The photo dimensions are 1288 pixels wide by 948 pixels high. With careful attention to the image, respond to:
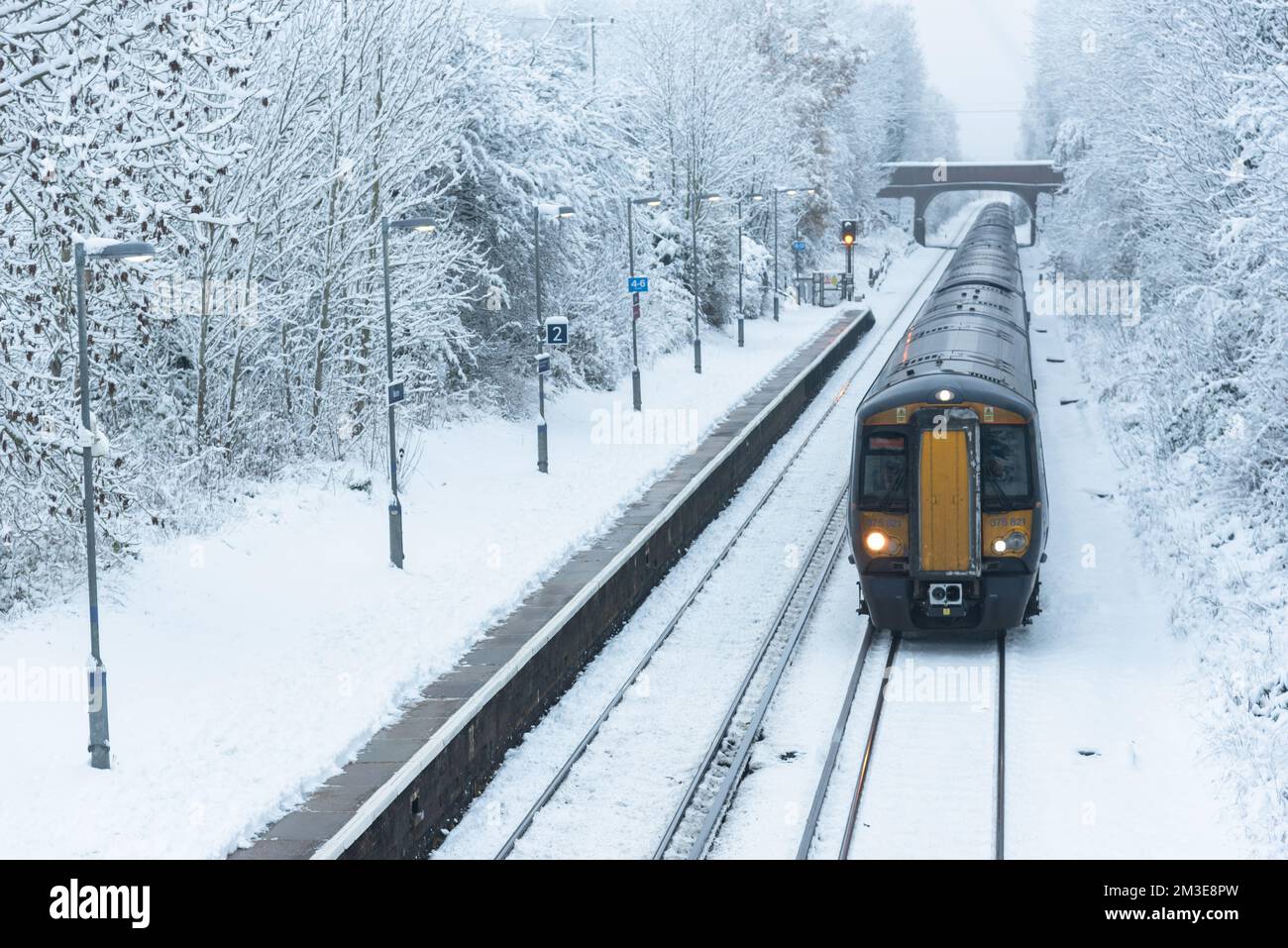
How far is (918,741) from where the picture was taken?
15352 mm

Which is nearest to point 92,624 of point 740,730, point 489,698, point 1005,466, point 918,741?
point 489,698

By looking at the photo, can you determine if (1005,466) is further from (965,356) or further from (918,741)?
(918,741)

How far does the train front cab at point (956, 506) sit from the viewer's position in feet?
55.7

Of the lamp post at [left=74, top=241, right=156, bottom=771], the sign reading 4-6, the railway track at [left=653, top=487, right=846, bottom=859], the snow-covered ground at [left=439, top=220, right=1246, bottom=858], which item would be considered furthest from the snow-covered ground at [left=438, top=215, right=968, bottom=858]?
the sign reading 4-6

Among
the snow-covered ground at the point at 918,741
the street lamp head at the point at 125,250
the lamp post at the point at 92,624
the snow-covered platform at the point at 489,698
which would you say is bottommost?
the snow-covered ground at the point at 918,741

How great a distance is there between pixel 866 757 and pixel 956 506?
358 cm

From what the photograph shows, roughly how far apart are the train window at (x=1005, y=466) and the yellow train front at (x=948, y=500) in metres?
0.01

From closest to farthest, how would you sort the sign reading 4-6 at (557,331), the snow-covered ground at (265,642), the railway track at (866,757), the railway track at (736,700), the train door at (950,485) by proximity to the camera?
1. the snow-covered ground at (265,642)
2. the railway track at (866,757)
3. the railway track at (736,700)
4. the train door at (950,485)
5. the sign reading 4-6 at (557,331)

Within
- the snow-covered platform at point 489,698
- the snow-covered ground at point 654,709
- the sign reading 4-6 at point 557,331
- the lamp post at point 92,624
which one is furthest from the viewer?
the sign reading 4-6 at point 557,331

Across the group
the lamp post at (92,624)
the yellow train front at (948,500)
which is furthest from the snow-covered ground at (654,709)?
the lamp post at (92,624)

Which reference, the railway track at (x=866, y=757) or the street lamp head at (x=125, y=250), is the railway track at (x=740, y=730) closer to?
the railway track at (x=866, y=757)

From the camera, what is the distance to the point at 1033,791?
1388cm

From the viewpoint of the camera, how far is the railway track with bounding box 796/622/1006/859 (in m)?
12.8

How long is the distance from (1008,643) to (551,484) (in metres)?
10.2
